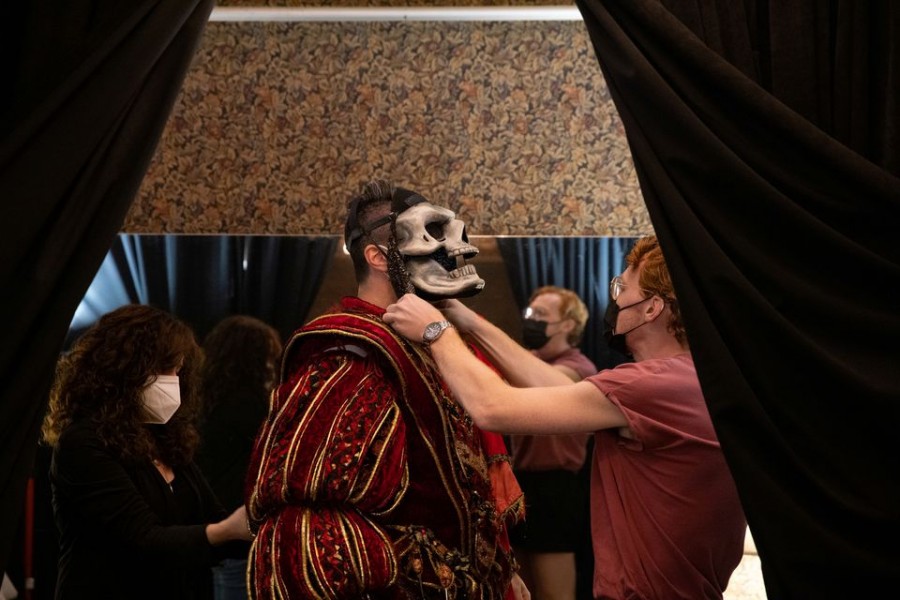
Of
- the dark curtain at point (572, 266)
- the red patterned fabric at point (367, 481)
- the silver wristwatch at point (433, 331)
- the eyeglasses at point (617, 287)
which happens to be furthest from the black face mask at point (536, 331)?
the silver wristwatch at point (433, 331)

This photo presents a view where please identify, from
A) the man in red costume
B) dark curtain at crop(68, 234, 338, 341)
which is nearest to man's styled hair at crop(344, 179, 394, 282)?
the man in red costume

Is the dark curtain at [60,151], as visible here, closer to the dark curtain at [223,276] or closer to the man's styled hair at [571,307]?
the dark curtain at [223,276]

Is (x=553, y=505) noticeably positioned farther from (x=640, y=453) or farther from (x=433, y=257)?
(x=433, y=257)

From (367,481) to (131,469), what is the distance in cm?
102

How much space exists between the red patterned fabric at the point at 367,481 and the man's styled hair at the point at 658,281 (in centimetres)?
53

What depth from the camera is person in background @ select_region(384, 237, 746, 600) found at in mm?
2035

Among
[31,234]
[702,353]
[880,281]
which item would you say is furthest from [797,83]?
[31,234]

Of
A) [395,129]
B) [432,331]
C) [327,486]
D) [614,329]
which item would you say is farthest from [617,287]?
[395,129]

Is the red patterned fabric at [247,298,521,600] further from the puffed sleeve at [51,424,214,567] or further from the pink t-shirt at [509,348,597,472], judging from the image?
the pink t-shirt at [509,348,597,472]

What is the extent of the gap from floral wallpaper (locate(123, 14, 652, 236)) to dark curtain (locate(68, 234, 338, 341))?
183mm

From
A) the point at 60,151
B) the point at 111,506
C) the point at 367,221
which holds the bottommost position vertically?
the point at 111,506

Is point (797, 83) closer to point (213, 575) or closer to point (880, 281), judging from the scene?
point (880, 281)

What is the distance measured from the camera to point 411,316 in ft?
6.93

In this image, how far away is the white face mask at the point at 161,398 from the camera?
279 centimetres
